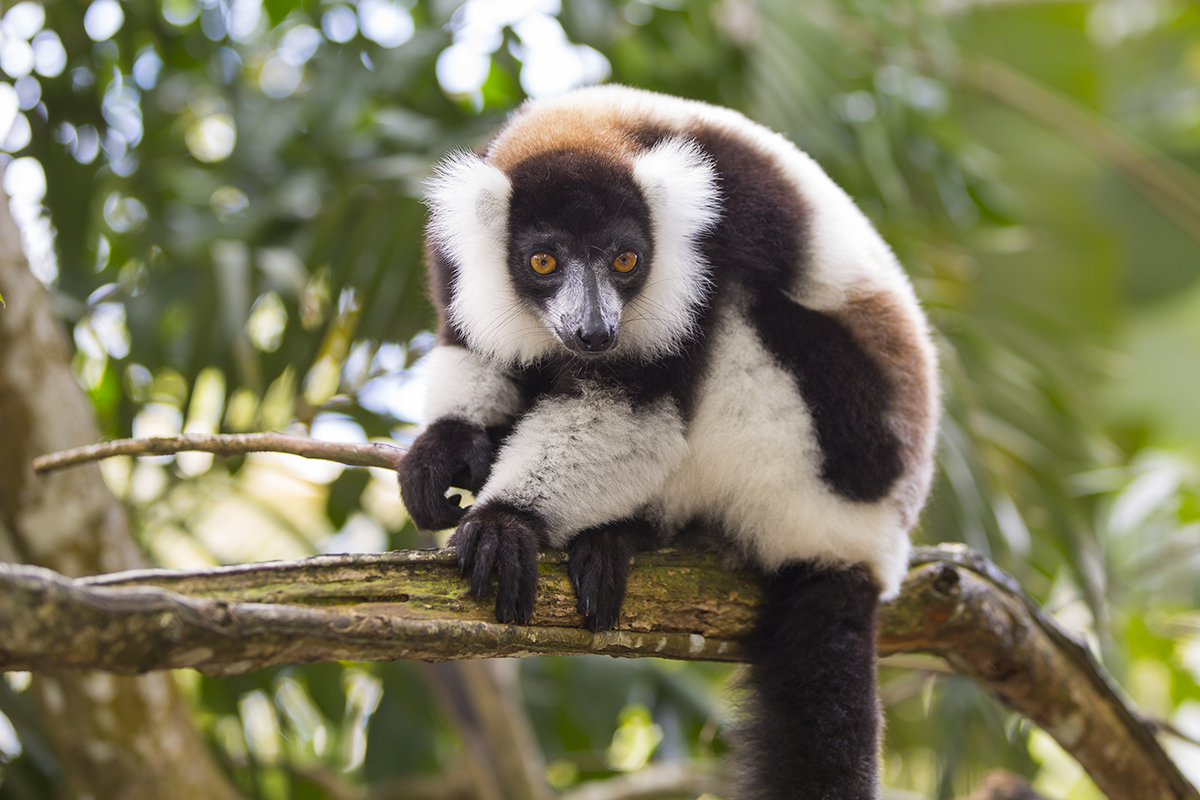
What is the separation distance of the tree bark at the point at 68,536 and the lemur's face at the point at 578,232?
1565 mm

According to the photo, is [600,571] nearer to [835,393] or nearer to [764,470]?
[764,470]

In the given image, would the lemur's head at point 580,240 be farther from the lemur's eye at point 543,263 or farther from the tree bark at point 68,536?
the tree bark at point 68,536

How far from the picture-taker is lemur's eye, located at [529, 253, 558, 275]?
205 centimetres

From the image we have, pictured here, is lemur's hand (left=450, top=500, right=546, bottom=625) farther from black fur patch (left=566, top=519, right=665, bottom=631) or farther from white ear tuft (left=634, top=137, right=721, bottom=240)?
white ear tuft (left=634, top=137, right=721, bottom=240)

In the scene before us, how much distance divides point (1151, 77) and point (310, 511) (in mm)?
7104

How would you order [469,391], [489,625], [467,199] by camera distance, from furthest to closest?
1. [469,391]
2. [467,199]
3. [489,625]

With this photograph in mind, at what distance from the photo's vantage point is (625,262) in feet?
6.72

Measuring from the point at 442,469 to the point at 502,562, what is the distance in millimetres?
402

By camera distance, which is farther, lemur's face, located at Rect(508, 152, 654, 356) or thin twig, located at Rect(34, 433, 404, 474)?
lemur's face, located at Rect(508, 152, 654, 356)

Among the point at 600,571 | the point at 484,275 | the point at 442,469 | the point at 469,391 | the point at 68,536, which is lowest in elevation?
the point at 68,536

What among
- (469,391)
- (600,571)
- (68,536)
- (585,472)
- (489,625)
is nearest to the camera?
(489,625)

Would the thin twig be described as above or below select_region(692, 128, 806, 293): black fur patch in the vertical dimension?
below

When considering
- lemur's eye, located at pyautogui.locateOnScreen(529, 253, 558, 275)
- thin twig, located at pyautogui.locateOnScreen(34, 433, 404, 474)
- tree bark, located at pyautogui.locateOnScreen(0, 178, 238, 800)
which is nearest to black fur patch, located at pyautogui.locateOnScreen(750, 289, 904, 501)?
lemur's eye, located at pyautogui.locateOnScreen(529, 253, 558, 275)

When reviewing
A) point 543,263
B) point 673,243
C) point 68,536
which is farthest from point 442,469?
point 68,536
